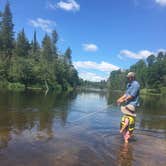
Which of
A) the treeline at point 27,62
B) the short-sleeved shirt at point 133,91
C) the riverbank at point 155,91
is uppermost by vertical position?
the treeline at point 27,62

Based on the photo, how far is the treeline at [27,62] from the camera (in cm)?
6600

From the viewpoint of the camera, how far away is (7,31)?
279 ft

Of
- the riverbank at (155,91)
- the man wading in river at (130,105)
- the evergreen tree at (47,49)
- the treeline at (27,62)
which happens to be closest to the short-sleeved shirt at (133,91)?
the man wading in river at (130,105)

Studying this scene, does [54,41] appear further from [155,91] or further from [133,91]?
[133,91]

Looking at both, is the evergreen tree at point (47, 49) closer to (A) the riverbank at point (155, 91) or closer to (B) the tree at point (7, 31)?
(B) the tree at point (7, 31)

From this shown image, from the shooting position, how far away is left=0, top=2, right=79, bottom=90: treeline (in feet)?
217

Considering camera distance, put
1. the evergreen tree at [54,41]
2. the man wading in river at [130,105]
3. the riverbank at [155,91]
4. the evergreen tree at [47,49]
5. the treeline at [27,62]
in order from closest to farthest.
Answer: the man wading in river at [130,105] < the treeline at [27,62] < the evergreen tree at [47,49] < the evergreen tree at [54,41] < the riverbank at [155,91]

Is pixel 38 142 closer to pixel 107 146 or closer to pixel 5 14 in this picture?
pixel 107 146

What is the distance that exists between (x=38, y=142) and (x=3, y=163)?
1.96 m

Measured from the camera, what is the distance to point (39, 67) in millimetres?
74125

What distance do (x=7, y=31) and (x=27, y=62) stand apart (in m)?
19.4

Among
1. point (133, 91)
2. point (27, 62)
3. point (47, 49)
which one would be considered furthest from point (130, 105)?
point (47, 49)

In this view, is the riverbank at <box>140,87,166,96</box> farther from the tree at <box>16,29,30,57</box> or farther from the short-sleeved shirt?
the short-sleeved shirt

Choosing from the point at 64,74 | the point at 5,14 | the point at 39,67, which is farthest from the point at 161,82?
the point at 5,14
